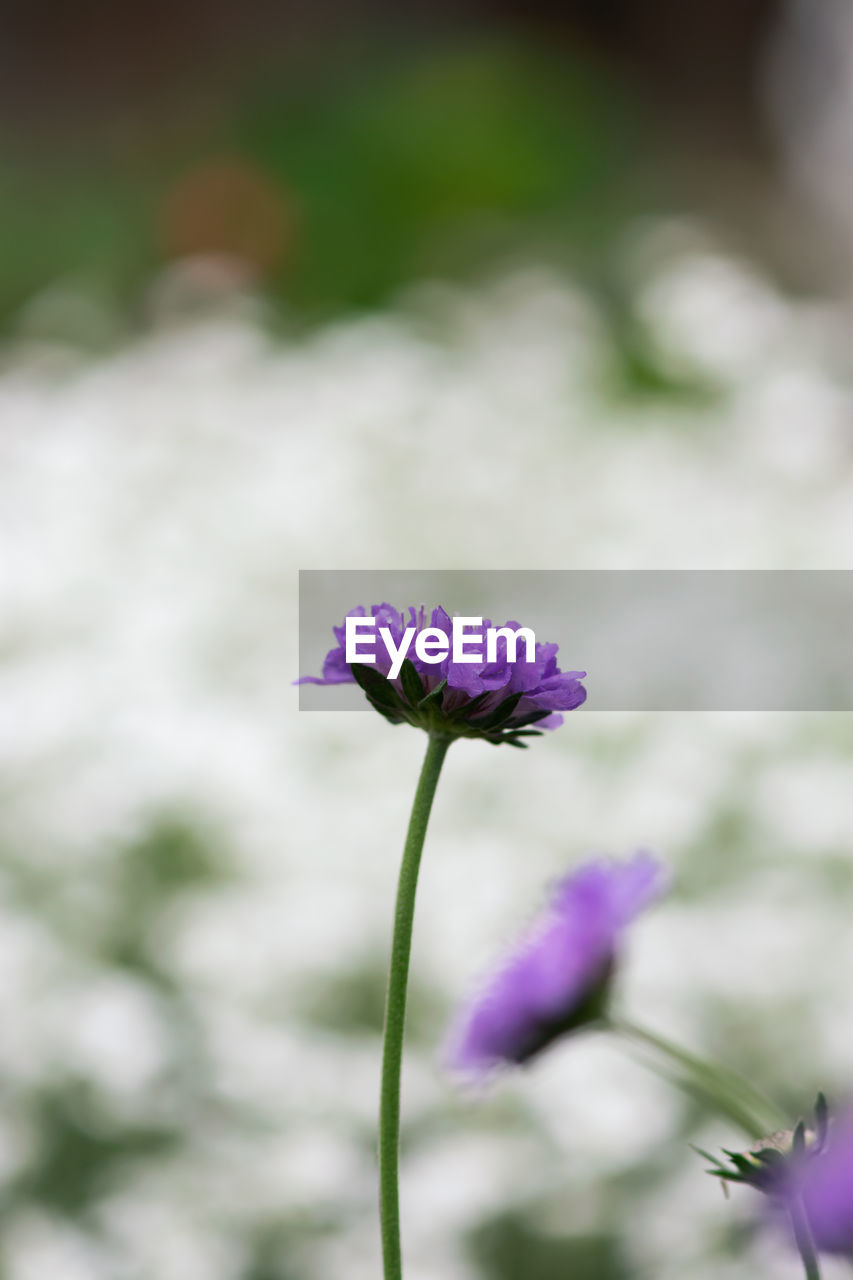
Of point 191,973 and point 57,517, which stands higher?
point 57,517

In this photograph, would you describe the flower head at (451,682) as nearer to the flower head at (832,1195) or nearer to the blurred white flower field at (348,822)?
the flower head at (832,1195)

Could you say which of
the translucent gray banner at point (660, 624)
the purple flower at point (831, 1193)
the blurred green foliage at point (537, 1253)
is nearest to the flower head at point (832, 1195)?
the purple flower at point (831, 1193)

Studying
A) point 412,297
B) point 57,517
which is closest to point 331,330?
point 412,297

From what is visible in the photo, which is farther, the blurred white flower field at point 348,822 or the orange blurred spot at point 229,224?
the orange blurred spot at point 229,224

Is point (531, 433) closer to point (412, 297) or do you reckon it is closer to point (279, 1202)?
point (412, 297)

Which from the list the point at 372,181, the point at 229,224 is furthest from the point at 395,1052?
the point at 372,181

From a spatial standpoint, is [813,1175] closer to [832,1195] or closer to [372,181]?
[832,1195]
